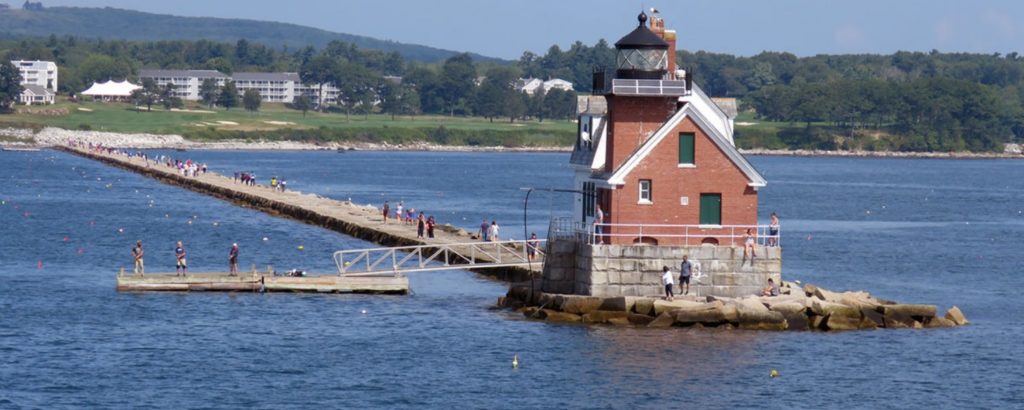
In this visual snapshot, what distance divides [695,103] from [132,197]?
247 feet

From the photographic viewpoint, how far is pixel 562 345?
4731cm

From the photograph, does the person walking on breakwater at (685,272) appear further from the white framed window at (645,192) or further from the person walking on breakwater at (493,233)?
the person walking on breakwater at (493,233)

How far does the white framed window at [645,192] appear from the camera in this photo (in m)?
51.1

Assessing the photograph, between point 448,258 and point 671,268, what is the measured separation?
56.3ft

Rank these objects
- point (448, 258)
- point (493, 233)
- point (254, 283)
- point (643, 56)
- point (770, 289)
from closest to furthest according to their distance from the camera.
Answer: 1. point (770, 289)
2. point (643, 56)
3. point (254, 283)
4. point (448, 258)
5. point (493, 233)

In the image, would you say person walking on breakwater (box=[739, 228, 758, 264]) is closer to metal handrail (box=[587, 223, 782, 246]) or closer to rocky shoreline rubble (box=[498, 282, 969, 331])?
metal handrail (box=[587, 223, 782, 246])

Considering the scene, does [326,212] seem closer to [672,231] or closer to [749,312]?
[672,231]

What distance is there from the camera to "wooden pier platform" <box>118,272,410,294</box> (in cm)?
5694

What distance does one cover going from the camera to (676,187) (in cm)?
5116

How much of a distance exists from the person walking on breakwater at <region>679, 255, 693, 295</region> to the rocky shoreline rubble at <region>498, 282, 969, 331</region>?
0.34m

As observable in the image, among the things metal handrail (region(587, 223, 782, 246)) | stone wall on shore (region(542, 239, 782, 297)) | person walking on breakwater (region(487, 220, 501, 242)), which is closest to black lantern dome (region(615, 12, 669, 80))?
metal handrail (region(587, 223, 782, 246))

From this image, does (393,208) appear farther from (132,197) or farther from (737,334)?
(737,334)

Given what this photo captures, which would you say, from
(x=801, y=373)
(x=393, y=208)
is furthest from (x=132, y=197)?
(x=801, y=373)

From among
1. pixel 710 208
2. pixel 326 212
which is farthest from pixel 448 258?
pixel 326 212
